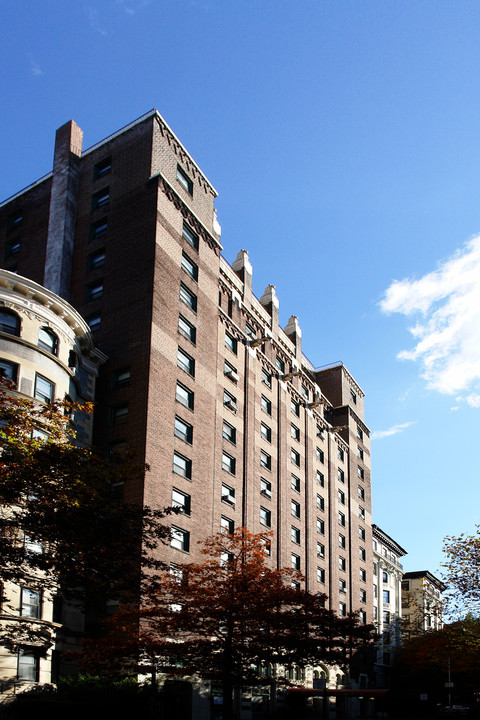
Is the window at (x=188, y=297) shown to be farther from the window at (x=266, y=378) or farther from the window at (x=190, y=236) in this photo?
the window at (x=266, y=378)

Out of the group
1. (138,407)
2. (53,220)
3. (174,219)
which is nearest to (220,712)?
(138,407)

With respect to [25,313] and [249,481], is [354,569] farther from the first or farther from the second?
[25,313]

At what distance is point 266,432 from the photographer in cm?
6050

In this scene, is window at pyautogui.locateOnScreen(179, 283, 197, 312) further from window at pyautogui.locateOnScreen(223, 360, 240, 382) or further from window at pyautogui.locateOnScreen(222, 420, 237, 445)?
window at pyautogui.locateOnScreen(222, 420, 237, 445)

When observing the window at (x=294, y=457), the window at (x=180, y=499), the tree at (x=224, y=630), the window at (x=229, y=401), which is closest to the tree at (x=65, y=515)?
the tree at (x=224, y=630)

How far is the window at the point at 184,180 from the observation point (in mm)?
53300

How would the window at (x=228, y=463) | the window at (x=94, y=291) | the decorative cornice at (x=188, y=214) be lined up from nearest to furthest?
the window at (x=94, y=291) < the decorative cornice at (x=188, y=214) < the window at (x=228, y=463)

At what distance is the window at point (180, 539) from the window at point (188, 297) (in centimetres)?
1516

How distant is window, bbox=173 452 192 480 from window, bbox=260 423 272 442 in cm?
1376

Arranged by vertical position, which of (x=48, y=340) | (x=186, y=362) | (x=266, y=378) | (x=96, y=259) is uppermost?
(x=96, y=259)

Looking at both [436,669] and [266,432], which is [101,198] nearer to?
[266,432]

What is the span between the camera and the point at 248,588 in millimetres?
34594

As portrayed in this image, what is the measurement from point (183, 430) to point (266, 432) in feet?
49.1

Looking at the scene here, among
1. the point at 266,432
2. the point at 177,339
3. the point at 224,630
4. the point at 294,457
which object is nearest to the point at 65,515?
the point at 224,630
